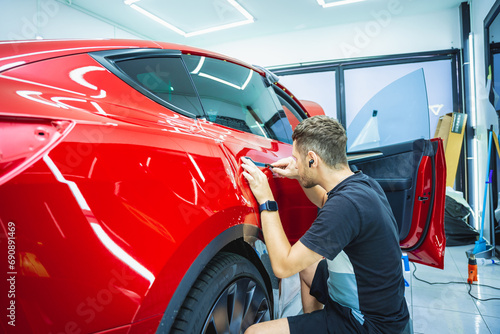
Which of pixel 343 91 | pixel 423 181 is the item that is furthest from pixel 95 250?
pixel 343 91

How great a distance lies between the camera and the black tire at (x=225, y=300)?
2.88ft

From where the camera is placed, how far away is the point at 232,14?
536cm

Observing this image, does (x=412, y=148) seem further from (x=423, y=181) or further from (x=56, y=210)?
(x=56, y=210)

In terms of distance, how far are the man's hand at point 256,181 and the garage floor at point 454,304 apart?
1661mm

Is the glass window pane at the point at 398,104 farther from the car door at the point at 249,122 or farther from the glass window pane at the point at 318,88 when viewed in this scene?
the car door at the point at 249,122

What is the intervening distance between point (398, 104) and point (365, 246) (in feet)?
15.7

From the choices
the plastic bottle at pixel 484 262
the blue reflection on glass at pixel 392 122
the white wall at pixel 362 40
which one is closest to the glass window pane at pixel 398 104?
the blue reflection on glass at pixel 392 122

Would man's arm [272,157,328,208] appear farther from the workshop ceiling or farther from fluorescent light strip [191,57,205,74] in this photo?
the workshop ceiling

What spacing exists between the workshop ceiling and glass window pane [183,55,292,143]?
12.1ft

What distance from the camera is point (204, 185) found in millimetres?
910

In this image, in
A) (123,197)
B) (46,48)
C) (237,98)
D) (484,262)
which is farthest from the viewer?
(484,262)

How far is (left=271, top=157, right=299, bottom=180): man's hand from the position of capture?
1379 mm

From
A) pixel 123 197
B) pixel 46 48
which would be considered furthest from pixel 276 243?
pixel 46 48

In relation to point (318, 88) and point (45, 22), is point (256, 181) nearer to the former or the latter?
point (45, 22)
